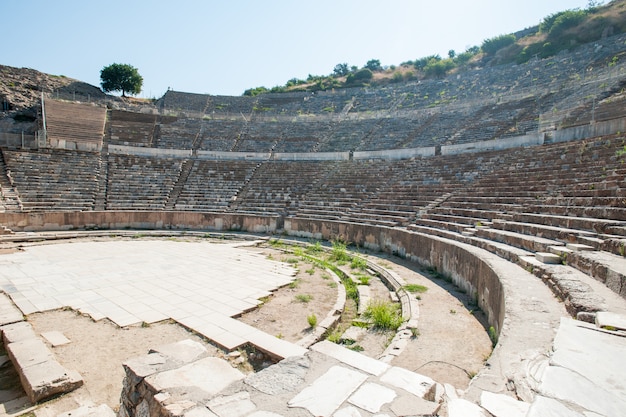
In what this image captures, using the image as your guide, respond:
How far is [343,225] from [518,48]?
32.7 m

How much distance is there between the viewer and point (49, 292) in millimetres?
7504

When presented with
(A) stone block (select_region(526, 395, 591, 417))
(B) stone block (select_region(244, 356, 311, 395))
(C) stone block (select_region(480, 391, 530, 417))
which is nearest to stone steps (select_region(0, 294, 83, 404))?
(B) stone block (select_region(244, 356, 311, 395))

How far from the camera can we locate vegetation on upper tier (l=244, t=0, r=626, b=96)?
92.7 ft

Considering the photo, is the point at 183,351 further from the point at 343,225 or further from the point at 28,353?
the point at 343,225

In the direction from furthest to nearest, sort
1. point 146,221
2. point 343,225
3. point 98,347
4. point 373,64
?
point 373,64 < point 146,221 < point 343,225 < point 98,347

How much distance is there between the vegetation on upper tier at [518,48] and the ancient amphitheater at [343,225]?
164 inches

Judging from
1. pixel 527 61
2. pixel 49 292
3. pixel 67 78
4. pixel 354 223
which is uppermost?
pixel 527 61

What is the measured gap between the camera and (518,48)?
34.6m

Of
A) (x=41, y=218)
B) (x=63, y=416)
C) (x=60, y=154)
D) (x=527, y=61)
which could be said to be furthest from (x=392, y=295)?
(x=527, y=61)

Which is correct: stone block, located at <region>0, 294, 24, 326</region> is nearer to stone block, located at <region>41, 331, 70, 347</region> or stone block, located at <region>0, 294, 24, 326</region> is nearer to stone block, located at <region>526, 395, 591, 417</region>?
stone block, located at <region>41, 331, 70, 347</region>

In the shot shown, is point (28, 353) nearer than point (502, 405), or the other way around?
point (502, 405)

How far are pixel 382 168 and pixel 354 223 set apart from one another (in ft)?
19.2

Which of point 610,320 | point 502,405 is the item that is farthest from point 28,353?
point 610,320

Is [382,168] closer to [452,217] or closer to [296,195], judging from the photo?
[296,195]
